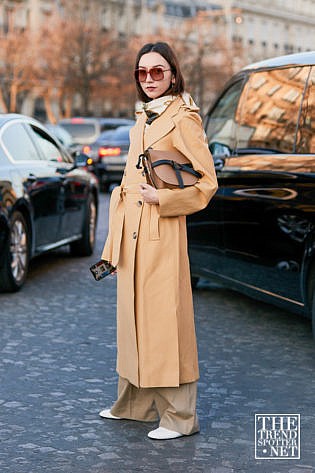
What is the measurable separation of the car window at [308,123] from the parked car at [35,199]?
9.51ft

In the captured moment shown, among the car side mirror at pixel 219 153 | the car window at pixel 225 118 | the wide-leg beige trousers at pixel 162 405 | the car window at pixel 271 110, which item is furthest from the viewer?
the car window at pixel 225 118

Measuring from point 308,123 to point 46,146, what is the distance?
14.4 ft

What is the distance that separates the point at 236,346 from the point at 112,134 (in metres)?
20.5

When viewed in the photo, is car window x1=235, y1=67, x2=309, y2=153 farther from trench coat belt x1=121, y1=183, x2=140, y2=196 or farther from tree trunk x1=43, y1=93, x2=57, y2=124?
tree trunk x1=43, y1=93, x2=57, y2=124

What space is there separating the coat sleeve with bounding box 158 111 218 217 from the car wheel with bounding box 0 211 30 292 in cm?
451

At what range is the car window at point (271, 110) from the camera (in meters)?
7.20

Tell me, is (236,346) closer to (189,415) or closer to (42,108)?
(189,415)

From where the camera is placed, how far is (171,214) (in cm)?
476

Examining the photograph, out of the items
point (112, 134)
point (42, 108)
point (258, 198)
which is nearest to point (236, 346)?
point (258, 198)

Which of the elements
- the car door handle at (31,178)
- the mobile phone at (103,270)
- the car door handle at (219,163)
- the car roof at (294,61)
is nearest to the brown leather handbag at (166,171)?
the mobile phone at (103,270)

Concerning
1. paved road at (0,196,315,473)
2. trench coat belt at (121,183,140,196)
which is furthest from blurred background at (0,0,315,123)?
trench coat belt at (121,183,140,196)

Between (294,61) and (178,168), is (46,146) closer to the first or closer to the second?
(294,61)

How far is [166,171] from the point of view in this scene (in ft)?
15.6

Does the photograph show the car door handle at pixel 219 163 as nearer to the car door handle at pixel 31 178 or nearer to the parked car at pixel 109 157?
the car door handle at pixel 31 178
